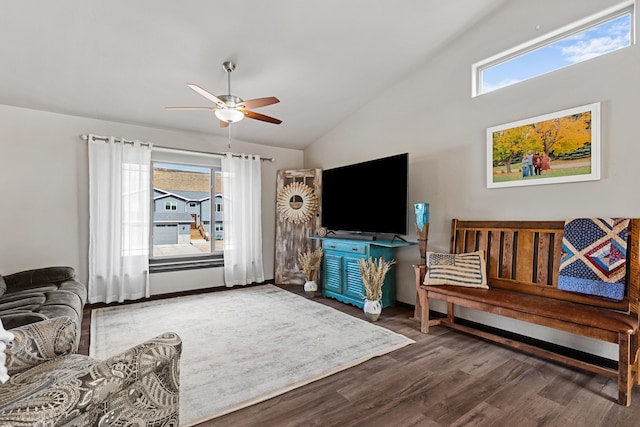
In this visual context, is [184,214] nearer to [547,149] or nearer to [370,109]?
[370,109]

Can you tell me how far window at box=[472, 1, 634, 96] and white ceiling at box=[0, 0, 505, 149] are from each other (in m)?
0.55

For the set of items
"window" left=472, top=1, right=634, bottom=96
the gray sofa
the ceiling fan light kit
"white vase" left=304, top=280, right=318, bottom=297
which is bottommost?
"white vase" left=304, top=280, right=318, bottom=297

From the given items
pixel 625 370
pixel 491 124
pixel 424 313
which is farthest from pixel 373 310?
pixel 491 124

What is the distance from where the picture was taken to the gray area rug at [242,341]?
83.4 inches

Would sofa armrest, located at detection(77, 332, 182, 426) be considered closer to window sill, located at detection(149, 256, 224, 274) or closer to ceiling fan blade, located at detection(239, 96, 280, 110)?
ceiling fan blade, located at detection(239, 96, 280, 110)

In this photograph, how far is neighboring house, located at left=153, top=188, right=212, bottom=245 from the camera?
4672 mm

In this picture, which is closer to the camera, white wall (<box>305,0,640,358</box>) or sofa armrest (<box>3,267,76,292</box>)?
white wall (<box>305,0,640,358</box>)

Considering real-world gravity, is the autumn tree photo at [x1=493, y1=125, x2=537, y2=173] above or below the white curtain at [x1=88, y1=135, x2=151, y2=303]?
above

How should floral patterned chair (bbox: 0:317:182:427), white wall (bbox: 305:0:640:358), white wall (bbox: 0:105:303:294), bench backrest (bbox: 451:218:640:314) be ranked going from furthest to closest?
white wall (bbox: 0:105:303:294)
white wall (bbox: 305:0:640:358)
bench backrest (bbox: 451:218:640:314)
floral patterned chair (bbox: 0:317:182:427)

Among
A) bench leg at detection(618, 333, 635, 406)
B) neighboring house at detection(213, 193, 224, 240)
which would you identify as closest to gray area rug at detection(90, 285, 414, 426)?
neighboring house at detection(213, 193, 224, 240)

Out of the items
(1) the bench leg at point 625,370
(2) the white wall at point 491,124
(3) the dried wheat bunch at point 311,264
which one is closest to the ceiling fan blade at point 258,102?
(2) the white wall at point 491,124

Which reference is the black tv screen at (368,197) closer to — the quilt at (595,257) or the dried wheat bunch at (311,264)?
the dried wheat bunch at (311,264)

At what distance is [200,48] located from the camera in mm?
2984

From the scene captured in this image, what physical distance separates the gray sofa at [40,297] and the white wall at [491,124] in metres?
3.52
